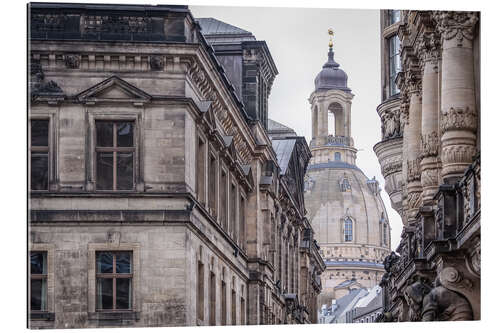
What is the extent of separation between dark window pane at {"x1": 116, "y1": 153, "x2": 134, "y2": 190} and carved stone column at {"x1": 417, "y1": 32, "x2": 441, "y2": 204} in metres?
5.66

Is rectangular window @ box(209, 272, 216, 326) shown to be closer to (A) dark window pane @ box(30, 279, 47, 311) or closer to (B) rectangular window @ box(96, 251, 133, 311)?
(B) rectangular window @ box(96, 251, 133, 311)

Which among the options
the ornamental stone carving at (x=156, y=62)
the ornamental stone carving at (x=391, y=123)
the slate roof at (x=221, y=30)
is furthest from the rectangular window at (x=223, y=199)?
the ornamental stone carving at (x=156, y=62)

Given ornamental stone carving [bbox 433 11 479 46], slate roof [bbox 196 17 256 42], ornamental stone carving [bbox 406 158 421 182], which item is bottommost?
ornamental stone carving [bbox 406 158 421 182]

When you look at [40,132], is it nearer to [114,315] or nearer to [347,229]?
[114,315]

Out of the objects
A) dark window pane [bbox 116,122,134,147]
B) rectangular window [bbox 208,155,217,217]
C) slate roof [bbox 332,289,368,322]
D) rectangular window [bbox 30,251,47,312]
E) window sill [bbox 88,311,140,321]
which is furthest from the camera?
slate roof [bbox 332,289,368,322]

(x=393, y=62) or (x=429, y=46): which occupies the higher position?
(x=393, y=62)

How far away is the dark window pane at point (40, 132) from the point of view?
3009 centimetres

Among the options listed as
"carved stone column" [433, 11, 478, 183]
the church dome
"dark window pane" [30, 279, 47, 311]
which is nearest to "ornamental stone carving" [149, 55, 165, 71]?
the church dome

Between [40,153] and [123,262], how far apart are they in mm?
2422

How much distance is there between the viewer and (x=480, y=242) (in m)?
23.9

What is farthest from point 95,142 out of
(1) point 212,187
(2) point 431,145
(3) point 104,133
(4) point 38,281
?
(2) point 431,145

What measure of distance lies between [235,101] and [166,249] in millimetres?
7513

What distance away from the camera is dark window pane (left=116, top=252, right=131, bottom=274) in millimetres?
30844

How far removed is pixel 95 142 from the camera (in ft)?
103
